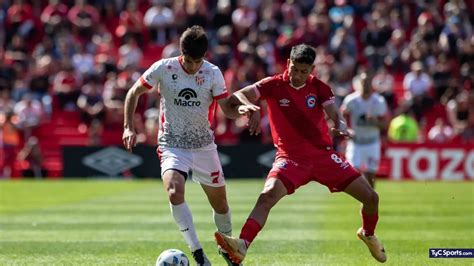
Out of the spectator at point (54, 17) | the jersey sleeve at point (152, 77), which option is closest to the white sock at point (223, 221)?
the jersey sleeve at point (152, 77)

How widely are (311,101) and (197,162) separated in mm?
1334

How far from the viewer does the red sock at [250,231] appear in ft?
33.4

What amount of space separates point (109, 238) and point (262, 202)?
4.21m

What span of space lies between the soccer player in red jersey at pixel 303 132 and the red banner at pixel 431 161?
17197 mm

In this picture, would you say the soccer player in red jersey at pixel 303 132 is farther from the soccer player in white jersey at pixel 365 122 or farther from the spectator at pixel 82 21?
the spectator at pixel 82 21

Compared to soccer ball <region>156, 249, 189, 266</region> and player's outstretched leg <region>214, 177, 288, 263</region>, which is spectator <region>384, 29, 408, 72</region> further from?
soccer ball <region>156, 249, 189, 266</region>

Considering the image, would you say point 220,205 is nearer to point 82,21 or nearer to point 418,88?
point 418,88

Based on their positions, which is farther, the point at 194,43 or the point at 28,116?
the point at 28,116

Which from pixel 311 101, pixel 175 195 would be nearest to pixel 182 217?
pixel 175 195

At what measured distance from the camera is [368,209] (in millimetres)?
11109

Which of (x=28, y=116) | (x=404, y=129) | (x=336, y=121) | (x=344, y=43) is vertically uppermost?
(x=336, y=121)

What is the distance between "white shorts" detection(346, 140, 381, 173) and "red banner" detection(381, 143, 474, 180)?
27.1 ft

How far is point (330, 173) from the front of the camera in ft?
35.4

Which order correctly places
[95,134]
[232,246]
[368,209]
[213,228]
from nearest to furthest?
[232,246]
[368,209]
[213,228]
[95,134]
